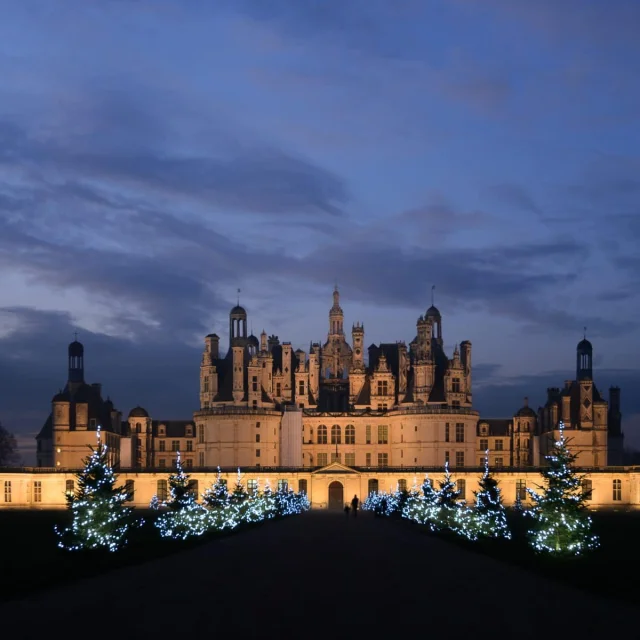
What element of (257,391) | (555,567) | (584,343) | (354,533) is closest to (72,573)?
(555,567)

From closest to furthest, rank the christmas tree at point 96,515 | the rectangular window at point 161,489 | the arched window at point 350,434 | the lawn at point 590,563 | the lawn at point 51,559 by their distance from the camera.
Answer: the lawn at point 590,563, the lawn at point 51,559, the christmas tree at point 96,515, the rectangular window at point 161,489, the arched window at point 350,434

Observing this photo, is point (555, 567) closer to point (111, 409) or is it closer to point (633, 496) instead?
point (633, 496)

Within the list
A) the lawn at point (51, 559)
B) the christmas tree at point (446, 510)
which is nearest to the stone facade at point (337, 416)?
the christmas tree at point (446, 510)

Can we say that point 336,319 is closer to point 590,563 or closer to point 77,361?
point 77,361

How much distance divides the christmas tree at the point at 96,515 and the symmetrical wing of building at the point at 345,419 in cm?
7666

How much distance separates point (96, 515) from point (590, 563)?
1816 centimetres

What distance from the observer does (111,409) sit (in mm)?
135375

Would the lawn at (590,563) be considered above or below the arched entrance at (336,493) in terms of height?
above

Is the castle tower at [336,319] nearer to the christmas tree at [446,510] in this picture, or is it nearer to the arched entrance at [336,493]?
the arched entrance at [336,493]

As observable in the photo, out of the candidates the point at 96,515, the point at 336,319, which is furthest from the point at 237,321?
the point at 96,515

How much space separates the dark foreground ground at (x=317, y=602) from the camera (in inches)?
979

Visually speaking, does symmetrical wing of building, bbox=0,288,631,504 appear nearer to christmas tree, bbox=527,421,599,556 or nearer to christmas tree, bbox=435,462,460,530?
christmas tree, bbox=435,462,460,530

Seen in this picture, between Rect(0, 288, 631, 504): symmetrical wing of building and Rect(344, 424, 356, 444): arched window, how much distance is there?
216 millimetres

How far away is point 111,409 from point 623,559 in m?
97.3
